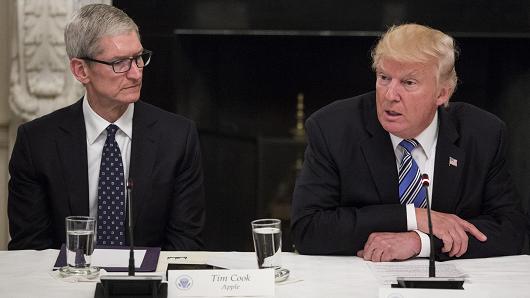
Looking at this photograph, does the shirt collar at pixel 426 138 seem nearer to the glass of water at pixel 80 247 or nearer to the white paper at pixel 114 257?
the white paper at pixel 114 257

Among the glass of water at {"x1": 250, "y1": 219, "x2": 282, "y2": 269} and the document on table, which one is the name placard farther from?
the document on table

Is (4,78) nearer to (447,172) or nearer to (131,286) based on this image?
(447,172)

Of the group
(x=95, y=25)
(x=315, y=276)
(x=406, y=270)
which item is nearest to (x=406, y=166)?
(x=406, y=270)

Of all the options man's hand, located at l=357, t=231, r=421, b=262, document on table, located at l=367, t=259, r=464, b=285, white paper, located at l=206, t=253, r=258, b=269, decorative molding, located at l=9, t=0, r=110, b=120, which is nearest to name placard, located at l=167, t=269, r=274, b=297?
white paper, located at l=206, t=253, r=258, b=269

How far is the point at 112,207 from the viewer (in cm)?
330

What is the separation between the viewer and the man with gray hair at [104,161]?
3354mm

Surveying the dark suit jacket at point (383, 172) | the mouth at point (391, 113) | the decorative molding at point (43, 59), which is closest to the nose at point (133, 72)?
the dark suit jacket at point (383, 172)

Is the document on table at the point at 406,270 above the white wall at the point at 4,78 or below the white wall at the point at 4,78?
below

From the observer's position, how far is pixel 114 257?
278cm

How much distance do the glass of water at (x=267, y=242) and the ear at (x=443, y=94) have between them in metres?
0.87

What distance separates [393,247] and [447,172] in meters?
0.45

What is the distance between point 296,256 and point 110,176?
0.73 m

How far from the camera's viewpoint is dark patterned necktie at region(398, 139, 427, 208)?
3164 millimetres

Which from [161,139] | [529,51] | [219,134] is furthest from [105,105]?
[529,51]
